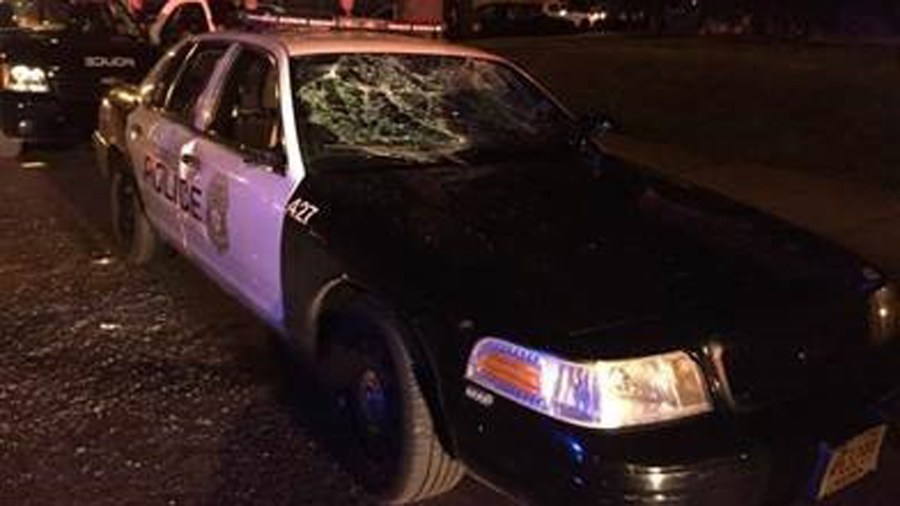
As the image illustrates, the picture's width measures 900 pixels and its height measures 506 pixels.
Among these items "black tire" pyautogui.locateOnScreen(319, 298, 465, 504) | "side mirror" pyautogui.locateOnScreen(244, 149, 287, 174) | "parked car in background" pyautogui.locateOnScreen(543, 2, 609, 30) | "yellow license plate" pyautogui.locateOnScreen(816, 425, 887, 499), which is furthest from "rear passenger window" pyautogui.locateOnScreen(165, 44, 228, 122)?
"parked car in background" pyautogui.locateOnScreen(543, 2, 609, 30)

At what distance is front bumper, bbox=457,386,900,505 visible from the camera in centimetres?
307

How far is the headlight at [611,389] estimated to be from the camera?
3150mm

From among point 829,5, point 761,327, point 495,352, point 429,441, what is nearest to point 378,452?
point 429,441

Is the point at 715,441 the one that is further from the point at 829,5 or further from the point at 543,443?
the point at 829,5

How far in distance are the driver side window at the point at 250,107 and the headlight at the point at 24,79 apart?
540 centimetres

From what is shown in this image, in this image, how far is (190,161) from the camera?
5316 millimetres

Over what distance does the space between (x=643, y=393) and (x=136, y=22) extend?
9808 mm

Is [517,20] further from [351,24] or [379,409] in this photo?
[379,409]

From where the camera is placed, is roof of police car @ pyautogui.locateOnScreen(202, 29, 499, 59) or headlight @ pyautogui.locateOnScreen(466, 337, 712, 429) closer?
headlight @ pyautogui.locateOnScreen(466, 337, 712, 429)

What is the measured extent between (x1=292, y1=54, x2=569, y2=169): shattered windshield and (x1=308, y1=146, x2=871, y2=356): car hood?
0.21 metres

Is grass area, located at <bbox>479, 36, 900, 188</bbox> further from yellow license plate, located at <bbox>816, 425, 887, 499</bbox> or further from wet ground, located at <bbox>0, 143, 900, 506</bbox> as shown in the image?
yellow license plate, located at <bbox>816, 425, 887, 499</bbox>

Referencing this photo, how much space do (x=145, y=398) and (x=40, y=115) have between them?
5891mm

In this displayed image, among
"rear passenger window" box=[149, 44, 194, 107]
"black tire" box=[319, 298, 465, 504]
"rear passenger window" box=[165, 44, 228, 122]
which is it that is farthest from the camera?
"rear passenger window" box=[149, 44, 194, 107]

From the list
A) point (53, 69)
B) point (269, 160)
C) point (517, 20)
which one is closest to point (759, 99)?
point (53, 69)
